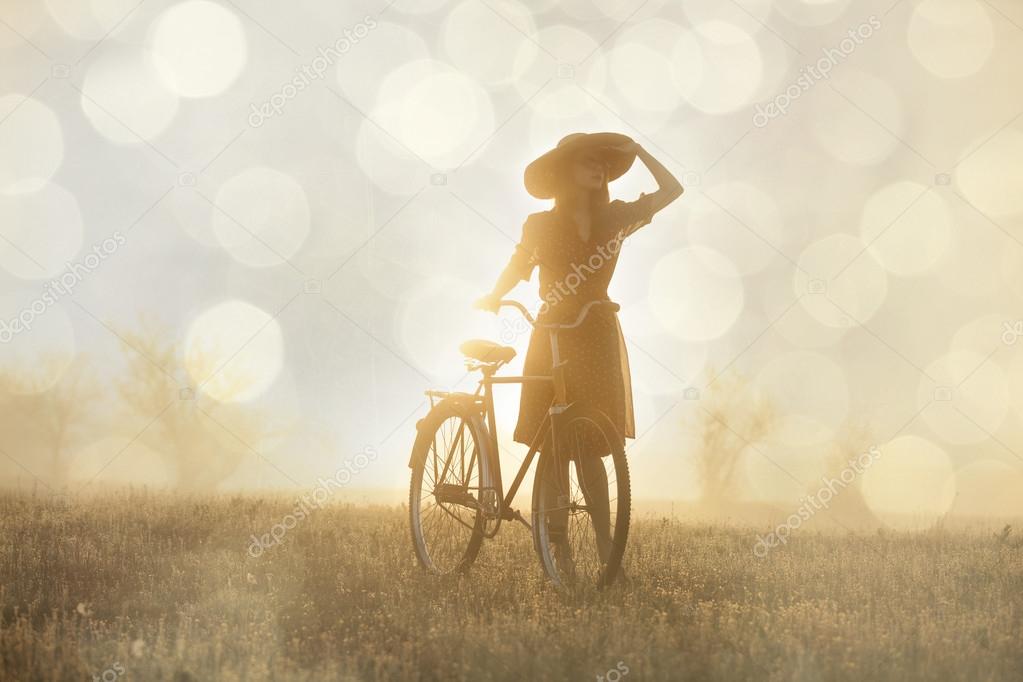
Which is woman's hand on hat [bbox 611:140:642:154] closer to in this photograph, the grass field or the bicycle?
the bicycle

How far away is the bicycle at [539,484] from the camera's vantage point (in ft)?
20.7

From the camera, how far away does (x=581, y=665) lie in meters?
5.01

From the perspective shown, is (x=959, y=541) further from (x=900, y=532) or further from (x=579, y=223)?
(x=579, y=223)

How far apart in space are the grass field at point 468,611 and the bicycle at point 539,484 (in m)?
0.31

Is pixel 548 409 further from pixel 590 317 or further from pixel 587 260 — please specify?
pixel 587 260

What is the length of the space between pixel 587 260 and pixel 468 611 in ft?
9.07

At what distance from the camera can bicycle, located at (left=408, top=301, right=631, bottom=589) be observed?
6302 mm

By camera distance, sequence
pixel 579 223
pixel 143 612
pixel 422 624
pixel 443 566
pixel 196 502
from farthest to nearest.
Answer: pixel 196 502
pixel 443 566
pixel 579 223
pixel 143 612
pixel 422 624

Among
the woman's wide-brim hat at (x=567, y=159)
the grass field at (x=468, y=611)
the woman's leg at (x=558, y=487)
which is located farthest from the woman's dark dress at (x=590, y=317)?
the grass field at (x=468, y=611)

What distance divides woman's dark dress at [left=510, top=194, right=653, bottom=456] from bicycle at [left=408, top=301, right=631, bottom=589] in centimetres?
16

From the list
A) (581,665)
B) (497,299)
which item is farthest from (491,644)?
(497,299)

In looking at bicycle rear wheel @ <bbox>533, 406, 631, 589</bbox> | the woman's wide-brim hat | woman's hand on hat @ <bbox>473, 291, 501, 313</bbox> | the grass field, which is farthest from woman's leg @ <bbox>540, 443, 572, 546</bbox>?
the woman's wide-brim hat

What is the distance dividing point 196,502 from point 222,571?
15.0 ft

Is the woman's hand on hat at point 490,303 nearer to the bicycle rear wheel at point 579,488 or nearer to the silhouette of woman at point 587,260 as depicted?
the silhouette of woman at point 587,260
